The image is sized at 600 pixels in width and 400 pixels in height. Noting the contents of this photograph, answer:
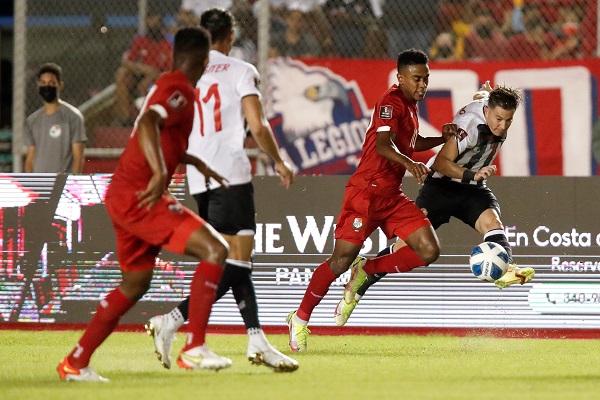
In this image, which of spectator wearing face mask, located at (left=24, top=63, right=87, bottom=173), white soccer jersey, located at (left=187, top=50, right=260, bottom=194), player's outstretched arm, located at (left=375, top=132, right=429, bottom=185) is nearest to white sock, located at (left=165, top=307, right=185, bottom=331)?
white soccer jersey, located at (left=187, top=50, right=260, bottom=194)

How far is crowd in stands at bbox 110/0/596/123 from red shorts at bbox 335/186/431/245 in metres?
3.60

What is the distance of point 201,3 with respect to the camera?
12258mm

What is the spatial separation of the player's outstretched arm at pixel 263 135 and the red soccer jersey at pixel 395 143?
1.46 meters

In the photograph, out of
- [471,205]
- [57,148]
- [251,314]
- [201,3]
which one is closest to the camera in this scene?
[251,314]

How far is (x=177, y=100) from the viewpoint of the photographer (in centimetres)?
601

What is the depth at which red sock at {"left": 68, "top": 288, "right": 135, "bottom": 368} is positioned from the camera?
20.1 feet

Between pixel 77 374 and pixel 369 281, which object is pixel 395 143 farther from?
pixel 77 374

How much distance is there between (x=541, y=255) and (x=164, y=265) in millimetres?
3117

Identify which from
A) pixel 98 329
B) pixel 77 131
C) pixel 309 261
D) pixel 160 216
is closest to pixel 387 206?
pixel 309 261

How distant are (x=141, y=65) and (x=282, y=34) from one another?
1581 millimetres

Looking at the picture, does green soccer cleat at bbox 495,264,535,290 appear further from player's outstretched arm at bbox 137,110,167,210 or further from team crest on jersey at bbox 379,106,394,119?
player's outstretched arm at bbox 137,110,167,210

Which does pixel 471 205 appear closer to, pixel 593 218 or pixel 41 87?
pixel 593 218

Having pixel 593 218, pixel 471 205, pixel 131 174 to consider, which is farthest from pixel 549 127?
pixel 131 174

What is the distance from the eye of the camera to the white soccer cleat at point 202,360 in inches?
242
